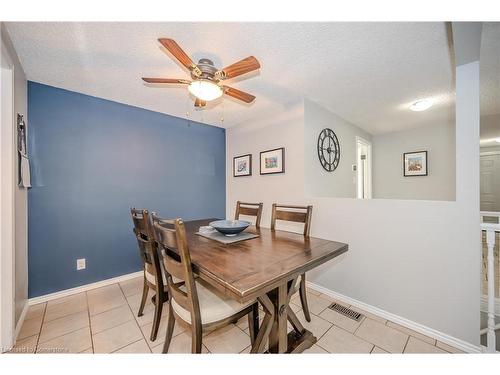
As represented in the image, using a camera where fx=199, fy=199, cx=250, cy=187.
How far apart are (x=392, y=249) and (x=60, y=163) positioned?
11.2 ft

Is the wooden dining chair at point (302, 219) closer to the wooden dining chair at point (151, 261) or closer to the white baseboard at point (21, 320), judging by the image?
the wooden dining chair at point (151, 261)

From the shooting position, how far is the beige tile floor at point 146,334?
143 centimetres

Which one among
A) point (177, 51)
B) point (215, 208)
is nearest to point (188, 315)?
point (177, 51)

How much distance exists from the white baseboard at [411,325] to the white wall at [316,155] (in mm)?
1168

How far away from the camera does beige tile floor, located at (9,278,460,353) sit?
143 centimetres

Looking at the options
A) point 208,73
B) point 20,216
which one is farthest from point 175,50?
point 20,216

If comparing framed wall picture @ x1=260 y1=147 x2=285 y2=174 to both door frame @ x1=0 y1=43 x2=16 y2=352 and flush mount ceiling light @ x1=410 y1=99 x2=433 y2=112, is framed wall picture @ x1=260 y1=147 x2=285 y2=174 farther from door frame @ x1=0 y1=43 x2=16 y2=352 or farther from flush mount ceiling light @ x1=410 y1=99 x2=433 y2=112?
door frame @ x1=0 y1=43 x2=16 y2=352

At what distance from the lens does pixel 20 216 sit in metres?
1.74

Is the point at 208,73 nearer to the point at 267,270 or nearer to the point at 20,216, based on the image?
the point at 267,270

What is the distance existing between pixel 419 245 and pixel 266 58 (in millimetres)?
1980

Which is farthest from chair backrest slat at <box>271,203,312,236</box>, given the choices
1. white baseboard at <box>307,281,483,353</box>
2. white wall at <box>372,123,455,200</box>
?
white wall at <box>372,123,455,200</box>
